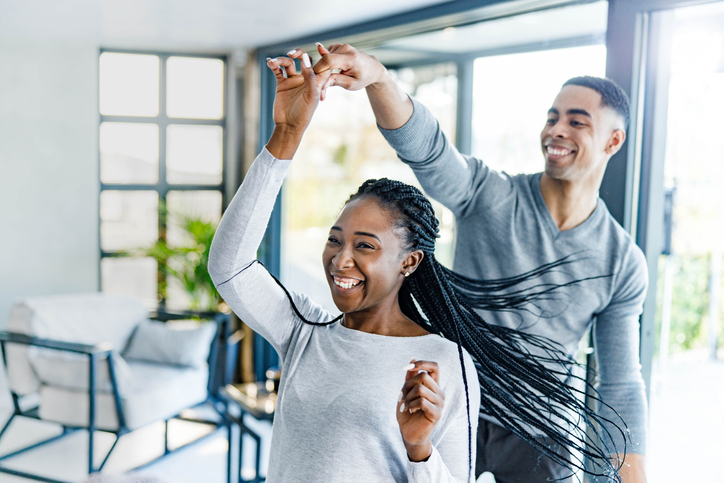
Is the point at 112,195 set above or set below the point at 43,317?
above

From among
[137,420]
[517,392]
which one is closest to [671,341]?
[517,392]

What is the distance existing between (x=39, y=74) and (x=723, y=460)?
4.20 m

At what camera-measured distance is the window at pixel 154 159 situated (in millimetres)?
4492

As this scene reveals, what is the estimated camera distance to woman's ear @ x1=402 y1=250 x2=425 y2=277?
1307mm

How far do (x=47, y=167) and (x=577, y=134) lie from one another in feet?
12.2

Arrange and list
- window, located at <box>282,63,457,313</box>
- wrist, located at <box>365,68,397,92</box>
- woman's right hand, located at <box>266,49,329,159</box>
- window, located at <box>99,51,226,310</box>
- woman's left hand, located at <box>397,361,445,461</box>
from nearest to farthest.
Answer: woman's left hand, located at <box>397,361,445,461</box> → woman's right hand, located at <box>266,49,329,159</box> → wrist, located at <box>365,68,397,92</box> → window, located at <box>282,63,457,313</box> → window, located at <box>99,51,226,310</box>

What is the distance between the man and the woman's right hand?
1.54 feet

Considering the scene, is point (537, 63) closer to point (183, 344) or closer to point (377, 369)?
point (377, 369)

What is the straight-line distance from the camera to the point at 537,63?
2.91 meters

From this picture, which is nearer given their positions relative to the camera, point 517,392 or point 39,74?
point 517,392

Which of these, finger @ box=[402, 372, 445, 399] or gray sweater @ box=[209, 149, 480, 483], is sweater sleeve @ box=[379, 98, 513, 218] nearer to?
gray sweater @ box=[209, 149, 480, 483]

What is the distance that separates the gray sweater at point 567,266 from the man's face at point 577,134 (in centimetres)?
11

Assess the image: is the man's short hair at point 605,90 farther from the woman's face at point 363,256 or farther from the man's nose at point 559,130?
the woman's face at point 363,256

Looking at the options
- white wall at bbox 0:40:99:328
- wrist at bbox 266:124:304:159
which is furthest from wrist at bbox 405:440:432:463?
white wall at bbox 0:40:99:328
